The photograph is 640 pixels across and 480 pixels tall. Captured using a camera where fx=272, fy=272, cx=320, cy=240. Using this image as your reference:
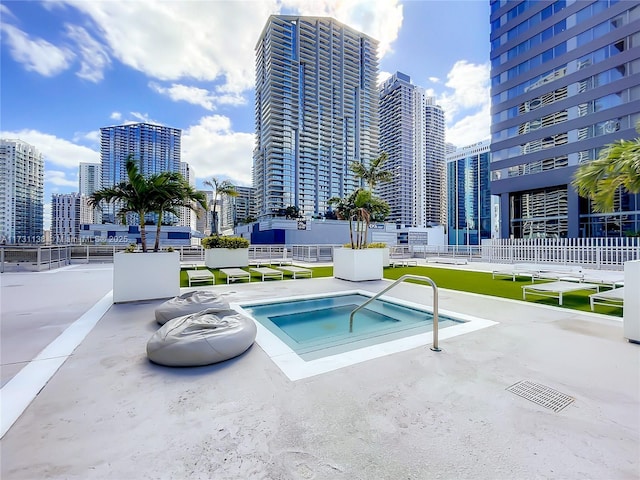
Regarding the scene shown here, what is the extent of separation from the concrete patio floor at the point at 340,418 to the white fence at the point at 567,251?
42.3ft

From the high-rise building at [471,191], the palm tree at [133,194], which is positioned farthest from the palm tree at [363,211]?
the high-rise building at [471,191]

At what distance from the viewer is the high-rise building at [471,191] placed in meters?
61.2

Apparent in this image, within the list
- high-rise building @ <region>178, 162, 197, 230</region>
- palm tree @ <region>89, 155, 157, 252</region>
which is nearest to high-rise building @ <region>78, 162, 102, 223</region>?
high-rise building @ <region>178, 162, 197, 230</region>

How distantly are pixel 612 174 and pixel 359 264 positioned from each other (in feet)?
22.3

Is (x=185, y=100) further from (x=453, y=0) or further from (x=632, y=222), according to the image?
(x=632, y=222)

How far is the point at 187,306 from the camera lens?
465 cm

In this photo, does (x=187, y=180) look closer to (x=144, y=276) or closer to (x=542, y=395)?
(x=144, y=276)

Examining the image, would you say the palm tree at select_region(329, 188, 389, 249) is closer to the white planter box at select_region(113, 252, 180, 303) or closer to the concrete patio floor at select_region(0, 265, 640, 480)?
the white planter box at select_region(113, 252, 180, 303)

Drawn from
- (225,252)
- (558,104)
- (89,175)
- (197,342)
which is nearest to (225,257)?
(225,252)

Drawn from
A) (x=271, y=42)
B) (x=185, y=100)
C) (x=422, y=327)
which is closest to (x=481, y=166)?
(x=271, y=42)

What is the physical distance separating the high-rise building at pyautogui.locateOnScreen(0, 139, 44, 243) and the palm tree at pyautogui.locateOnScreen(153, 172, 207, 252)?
42.6 metres

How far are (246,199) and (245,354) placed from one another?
306 ft

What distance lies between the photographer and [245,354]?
11.9 feet

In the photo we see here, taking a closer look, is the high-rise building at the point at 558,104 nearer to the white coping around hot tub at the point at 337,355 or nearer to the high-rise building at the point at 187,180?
the white coping around hot tub at the point at 337,355
